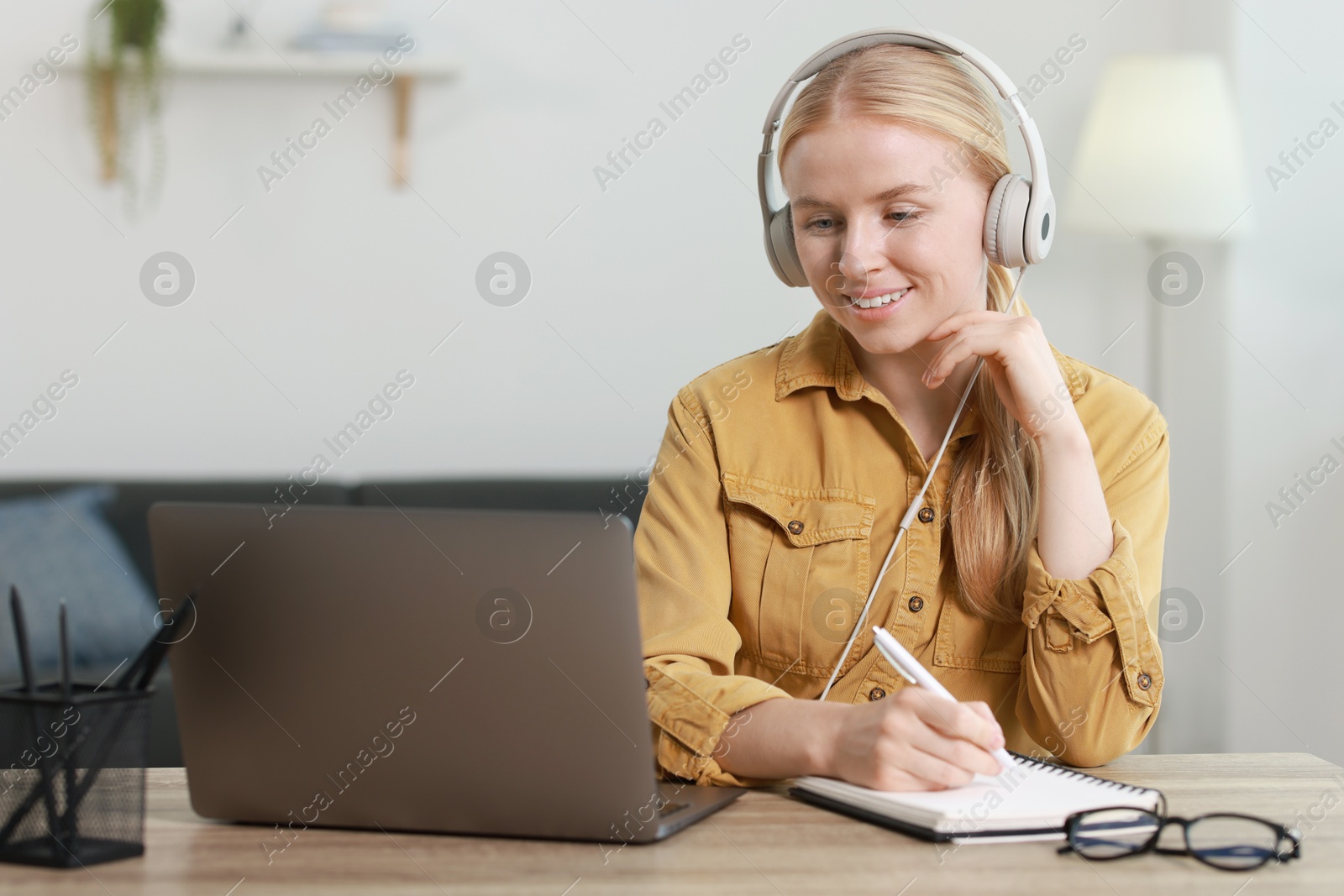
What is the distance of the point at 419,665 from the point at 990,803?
0.38 metres

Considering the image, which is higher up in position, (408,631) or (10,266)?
(10,266)

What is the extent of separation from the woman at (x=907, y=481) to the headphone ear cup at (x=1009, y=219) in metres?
0.02

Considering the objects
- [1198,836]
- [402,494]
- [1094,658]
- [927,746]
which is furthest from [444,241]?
[1198,836]

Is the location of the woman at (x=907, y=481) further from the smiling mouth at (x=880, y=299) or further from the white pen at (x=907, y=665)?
the white pen at (x=907, y=665)

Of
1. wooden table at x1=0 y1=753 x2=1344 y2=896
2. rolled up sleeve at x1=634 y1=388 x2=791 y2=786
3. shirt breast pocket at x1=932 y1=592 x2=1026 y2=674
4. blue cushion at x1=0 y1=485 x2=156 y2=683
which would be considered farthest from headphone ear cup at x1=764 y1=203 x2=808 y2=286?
blue cushion at x1=0 y1=485 x2=156 y2=683

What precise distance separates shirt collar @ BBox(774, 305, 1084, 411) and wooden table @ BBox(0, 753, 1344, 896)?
53 cm

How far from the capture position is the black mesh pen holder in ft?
2.31

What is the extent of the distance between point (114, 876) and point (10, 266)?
2.20 meters

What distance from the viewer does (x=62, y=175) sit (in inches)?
98.3

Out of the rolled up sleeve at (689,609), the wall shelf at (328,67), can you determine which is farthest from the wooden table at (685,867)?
the wall shelf at (328,67)

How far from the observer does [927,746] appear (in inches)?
31.9

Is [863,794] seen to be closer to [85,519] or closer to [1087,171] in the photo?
[1087,171]

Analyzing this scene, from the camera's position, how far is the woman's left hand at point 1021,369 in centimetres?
108


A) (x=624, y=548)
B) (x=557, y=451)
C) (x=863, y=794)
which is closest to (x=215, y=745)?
(x=624, y=548)
